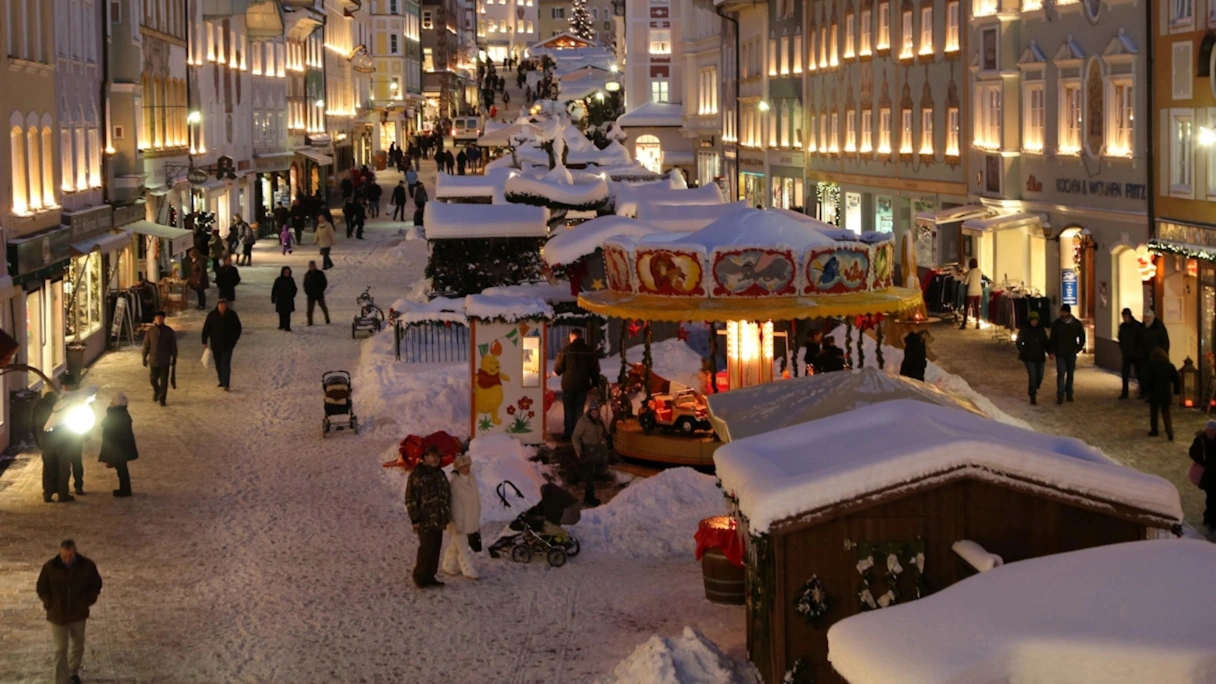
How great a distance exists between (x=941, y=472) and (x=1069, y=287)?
21.0 metres

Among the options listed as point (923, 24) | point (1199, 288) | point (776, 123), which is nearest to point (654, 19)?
point (776, 123)

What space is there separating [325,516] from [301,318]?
17.2 metres

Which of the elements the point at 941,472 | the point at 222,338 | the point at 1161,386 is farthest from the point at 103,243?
the point at 941,472

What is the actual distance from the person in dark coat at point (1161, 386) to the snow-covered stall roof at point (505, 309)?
23.3 feet

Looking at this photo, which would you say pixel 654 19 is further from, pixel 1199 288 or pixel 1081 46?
pixel 1199 288

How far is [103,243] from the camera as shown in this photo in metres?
30.4

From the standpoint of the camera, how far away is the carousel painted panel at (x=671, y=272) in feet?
70.8

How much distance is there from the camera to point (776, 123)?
58.2 meters

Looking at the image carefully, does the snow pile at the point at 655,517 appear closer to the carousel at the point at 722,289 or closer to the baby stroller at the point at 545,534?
the baby stroller at the point at 545,534

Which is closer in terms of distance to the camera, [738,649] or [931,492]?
[931,492]

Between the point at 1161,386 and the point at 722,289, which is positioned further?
the point at 722,289

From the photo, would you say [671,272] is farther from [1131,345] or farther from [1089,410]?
[1131,345]

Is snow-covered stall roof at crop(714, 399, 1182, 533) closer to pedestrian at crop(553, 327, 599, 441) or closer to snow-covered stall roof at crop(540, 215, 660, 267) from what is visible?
pedestrian at crop(553, 327, 599, 441)

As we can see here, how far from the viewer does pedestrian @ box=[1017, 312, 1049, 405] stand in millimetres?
24422
